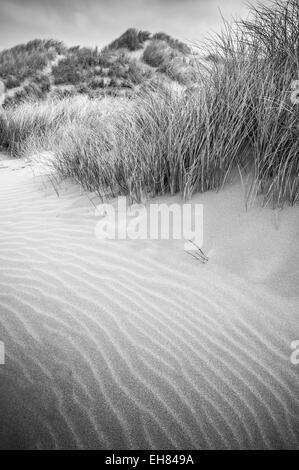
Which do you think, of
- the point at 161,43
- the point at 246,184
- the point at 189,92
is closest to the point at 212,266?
the point at 246,184

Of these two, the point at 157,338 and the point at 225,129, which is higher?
the point at 225,129

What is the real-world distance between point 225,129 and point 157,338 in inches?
68.2

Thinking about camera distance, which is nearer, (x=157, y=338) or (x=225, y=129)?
(x=157, y=338)

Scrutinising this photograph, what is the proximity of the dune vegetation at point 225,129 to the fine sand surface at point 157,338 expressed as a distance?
270 millimetres

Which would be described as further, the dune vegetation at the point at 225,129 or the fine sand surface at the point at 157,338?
the dune vegetation at the point at 225,129

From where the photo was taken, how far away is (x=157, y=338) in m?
1.55

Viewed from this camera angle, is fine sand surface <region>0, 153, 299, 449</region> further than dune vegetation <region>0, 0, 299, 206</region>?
No

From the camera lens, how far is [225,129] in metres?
2.28

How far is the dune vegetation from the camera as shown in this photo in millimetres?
2102

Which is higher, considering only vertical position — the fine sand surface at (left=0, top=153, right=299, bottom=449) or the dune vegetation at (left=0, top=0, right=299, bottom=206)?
the dune vegetation at (left=0, top=0, right=299, bottom=206)

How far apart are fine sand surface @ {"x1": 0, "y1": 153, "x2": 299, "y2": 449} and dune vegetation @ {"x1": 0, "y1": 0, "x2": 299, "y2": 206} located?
0.27 m

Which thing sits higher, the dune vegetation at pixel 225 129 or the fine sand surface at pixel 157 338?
the dune vegetation at pixel 225 129

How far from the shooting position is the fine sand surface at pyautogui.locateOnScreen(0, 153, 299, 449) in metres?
1.19

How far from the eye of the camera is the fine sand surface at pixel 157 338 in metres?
1.19
